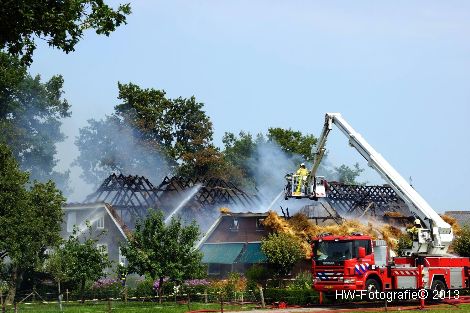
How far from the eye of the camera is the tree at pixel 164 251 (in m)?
42.6

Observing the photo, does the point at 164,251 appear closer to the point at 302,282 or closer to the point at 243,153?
the point at 302,282

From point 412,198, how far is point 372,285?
552 cm

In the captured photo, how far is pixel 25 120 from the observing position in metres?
89.6

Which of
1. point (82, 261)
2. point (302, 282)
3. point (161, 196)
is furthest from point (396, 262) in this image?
point (161, 196)

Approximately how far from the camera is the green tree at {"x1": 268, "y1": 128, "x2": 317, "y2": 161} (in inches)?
3817

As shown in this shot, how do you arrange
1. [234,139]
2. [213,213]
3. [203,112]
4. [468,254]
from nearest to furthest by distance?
[468,254] < [213,213] < [203,112] < [234,139]

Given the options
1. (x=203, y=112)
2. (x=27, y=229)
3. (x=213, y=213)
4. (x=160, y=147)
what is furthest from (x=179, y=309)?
(x=203, y=112)

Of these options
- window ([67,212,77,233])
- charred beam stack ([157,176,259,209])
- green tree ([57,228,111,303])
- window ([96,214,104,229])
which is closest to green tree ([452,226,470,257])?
charred beam stack ([157,176,259,209])

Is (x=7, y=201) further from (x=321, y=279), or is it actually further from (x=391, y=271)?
(x=391, y=271)

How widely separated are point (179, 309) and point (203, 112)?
60.4 meters

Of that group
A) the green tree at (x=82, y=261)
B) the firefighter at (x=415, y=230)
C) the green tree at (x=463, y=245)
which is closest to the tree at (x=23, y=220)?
the green tree at (x=82, y=261)

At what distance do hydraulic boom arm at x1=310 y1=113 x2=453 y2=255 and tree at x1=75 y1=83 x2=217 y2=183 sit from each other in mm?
→ 48087

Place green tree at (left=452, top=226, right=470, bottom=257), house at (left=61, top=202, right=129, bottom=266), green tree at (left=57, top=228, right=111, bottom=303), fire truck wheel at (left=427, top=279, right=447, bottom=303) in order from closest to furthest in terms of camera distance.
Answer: fire truck wheel at (left=427, top=279, right=447, bottom=303) → green tree at (left=57, top=228, right=111, bottom=303) → green tree at (left=452, top=226, right=470, bottom=257) → house at (left=61, top=202, right=129, bottom=266)

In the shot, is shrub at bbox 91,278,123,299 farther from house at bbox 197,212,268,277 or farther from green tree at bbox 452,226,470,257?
green tree at bbox 452,226,470,257
